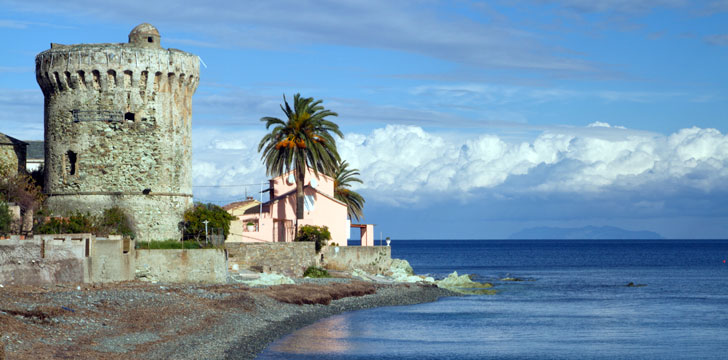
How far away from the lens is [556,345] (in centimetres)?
→ 3606

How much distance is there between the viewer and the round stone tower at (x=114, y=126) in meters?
43.7

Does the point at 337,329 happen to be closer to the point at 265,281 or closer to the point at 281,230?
the point at 265,281

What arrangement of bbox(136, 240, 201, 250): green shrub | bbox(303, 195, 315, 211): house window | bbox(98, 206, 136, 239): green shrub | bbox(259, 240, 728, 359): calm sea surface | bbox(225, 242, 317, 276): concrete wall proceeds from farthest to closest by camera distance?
bbox(303, 195, 315, 211): house window, bbox(225, 242, 317, 276): concrete wall, bbox(136, 240, 201, 250): green shrub, bbox(98, 206, 136, 239): green shrub, bbox(259, 240, 728, 359): calm sea surface

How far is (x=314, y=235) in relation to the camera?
187 ft

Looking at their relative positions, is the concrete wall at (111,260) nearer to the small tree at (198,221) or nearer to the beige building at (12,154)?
the small tree at (198,221)

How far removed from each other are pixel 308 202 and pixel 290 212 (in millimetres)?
1469

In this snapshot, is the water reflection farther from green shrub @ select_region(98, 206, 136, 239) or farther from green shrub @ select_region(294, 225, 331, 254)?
green shrub @ select_region(294, 225, 331, 254)

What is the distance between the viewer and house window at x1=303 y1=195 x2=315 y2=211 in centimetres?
6256

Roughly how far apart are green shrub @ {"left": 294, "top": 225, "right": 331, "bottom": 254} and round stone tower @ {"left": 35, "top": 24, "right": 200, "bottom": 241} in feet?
44.3

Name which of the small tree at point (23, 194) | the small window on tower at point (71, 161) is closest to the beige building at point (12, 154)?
the small tree at point (23, 194)

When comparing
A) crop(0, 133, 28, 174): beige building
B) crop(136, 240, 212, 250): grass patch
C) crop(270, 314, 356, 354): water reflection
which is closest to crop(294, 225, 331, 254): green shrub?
crop(136, 240, 212, 250): grass patch

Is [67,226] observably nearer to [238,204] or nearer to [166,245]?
[166,245]

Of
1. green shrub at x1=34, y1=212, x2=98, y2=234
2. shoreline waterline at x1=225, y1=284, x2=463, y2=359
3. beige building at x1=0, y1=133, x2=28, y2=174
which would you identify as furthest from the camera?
beige building at x1=0, y1=133, x2=28, y2=174

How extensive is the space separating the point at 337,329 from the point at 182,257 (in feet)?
27.6
